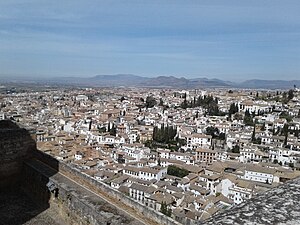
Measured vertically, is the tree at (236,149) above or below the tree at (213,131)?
Result: below

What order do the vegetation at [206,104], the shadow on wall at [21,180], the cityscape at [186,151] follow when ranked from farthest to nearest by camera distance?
the vegetation at [206,104], the cityscape at [186,151], the shadow on wall at [21,180]

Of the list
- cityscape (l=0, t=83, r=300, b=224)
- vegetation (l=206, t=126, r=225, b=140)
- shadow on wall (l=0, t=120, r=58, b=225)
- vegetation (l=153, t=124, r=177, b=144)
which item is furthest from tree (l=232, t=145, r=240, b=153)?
shadow on wall (l=0, t=120, r=58, b=225)

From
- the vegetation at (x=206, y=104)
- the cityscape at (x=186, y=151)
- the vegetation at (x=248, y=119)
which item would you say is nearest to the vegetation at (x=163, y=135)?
the cityscape at (x=186, y=151)

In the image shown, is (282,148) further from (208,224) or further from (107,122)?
(208,224)

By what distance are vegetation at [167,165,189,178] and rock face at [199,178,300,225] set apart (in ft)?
93.1

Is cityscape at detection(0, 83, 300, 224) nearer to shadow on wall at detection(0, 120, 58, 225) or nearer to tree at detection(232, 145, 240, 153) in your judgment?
tree at detection(232, 145, 240, 153)

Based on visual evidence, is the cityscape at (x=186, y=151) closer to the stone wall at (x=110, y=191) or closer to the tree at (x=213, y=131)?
the tree at (x=213, y=131)

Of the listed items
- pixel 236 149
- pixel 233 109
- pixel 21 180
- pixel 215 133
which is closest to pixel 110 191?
pixel 21 180

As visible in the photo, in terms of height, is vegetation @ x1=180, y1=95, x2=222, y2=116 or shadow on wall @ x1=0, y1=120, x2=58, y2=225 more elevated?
shadow on wall @ x1=0, y1=120, x2=58, y2=225

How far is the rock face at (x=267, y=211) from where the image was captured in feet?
3.99

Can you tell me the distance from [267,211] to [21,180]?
15.5ft

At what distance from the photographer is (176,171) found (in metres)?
29.9

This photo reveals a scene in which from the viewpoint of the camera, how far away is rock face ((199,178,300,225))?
122 cm

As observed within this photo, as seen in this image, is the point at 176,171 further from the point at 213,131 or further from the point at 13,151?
the point at 13,151
